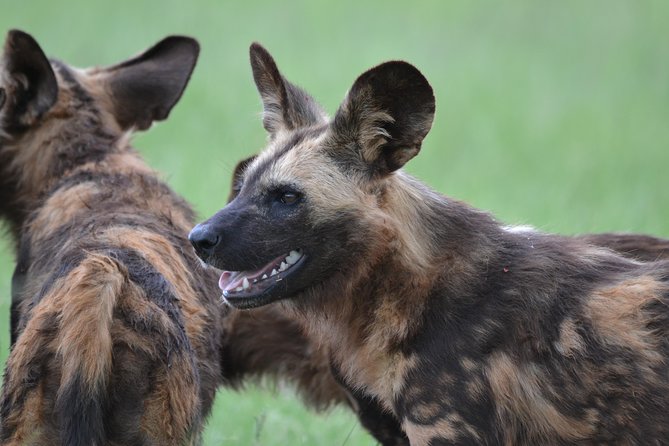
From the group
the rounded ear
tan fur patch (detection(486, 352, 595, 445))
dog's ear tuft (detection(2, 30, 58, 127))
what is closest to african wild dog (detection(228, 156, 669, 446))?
the rounded ear

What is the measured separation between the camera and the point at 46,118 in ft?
18.3

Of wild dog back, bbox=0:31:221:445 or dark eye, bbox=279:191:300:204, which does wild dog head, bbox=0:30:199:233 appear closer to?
wild dog back, bbox=0:31:221:445

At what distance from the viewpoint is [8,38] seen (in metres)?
5.28

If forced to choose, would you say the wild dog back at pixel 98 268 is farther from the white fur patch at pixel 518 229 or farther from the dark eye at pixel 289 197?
the white fur patch at pixel 518 229

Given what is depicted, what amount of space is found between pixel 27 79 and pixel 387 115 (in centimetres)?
202

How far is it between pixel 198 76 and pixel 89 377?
38.7 ft

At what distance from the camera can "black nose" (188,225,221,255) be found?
4.20 meters

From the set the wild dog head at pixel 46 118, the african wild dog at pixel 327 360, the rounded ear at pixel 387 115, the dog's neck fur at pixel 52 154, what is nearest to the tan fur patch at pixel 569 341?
the african wild dog at pixel 327 360

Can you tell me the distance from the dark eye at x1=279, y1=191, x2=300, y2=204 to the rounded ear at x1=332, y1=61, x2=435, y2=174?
27 cm

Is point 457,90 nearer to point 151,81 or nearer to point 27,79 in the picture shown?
point 151,81

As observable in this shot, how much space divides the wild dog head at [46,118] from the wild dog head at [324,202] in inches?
56.3

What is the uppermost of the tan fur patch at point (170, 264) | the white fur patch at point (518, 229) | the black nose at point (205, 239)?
the white fur patch at point (518, 229)

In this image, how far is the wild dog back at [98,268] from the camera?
3854 mm

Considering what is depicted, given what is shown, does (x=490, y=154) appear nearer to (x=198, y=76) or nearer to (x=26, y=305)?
(x=198, y=76)
